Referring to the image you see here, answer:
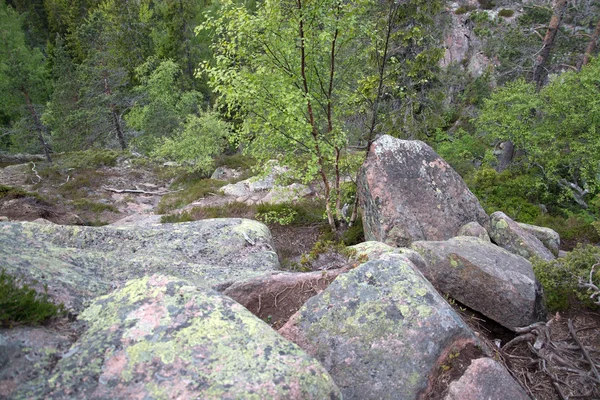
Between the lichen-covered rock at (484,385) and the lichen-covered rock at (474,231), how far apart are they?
19.7ft

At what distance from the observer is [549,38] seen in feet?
57.8

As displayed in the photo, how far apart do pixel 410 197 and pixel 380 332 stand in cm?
659

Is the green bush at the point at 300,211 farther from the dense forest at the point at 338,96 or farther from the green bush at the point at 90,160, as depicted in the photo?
the green bush at the point at 90,160

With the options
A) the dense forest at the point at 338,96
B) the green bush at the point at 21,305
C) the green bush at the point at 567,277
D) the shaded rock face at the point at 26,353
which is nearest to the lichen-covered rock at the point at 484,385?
the shaded rock face at the point at 26,353

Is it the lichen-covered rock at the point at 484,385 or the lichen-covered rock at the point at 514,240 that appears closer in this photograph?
the lichen-covered rock at the point at 484,385

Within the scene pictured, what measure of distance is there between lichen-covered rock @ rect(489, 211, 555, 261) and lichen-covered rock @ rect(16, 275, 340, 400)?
24.9 feet

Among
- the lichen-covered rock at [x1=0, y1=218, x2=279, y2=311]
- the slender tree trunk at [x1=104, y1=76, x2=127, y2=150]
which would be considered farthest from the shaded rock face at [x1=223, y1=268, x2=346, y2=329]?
the slender tree trunk at [x1=104, y1=76, x2=127, y2=150]

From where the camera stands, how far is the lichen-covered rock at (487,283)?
6.18 meters

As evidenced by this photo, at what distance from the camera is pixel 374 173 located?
34.0 feet

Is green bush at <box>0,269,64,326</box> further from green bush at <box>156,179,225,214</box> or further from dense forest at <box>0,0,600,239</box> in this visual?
green bush at <box>156,179,225,214</box>

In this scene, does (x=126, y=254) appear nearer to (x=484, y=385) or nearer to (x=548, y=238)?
(x=484, y=385)

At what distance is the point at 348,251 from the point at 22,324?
5.20m

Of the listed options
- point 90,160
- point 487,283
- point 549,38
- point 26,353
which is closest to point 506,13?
point 549,38

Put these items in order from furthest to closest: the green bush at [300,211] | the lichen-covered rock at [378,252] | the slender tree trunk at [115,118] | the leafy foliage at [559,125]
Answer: the slender tree trunk at [115,118] → the leafy foliage at [559,125] → the green bush at [300,211] → the lichen-covered rock at [378,252]
